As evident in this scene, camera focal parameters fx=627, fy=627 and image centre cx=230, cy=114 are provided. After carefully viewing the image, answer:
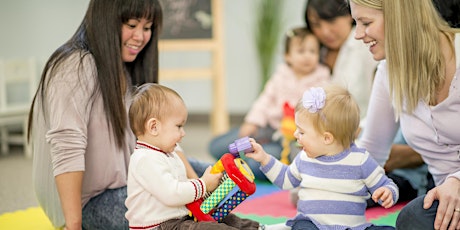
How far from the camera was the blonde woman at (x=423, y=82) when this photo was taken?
4.96ft

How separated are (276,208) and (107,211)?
762mm

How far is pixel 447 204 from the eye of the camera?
1.47m

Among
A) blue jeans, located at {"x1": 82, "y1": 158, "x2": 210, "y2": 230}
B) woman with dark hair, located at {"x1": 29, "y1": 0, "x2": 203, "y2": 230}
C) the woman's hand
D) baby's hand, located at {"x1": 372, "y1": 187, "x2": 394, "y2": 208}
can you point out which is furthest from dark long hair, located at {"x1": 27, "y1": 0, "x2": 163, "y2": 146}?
the woman's hand

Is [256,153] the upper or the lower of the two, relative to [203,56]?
upper

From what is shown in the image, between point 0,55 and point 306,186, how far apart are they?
304 centimetres

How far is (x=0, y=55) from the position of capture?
409 centimetres

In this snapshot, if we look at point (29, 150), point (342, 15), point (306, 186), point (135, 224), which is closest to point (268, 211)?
point (306, 186)

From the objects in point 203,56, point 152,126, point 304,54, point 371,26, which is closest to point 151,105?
point 152,126

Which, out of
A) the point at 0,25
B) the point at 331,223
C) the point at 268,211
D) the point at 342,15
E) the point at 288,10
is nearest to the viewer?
the point at 331,223

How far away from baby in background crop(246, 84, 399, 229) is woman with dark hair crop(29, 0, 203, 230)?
45 cm

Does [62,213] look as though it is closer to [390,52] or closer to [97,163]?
[97,163]

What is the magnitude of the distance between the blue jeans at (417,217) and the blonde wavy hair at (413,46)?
307mm

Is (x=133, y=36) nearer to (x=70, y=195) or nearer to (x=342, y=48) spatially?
(x=70, y=195)

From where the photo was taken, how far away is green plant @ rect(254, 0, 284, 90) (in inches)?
167
